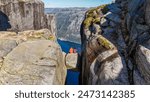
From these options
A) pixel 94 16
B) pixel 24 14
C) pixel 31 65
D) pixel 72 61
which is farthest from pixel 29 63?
pixel 24 14

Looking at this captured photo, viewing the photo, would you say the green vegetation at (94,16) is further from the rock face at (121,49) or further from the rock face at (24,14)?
the rock face at (24,14)

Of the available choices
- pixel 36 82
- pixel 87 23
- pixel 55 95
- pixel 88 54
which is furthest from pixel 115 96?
pixel 87 23

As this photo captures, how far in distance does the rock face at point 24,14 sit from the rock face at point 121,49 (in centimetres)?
7973

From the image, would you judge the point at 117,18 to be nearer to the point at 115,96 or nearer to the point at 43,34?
the point at 43,34

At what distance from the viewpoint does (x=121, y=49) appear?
2766cm

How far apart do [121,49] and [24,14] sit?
298 feet

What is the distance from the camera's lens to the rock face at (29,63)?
26391 millimetres

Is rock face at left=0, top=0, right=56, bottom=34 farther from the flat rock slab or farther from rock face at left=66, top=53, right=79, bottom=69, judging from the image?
the flat rock slab

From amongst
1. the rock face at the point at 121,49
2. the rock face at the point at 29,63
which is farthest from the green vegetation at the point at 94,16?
the rock face at the point at 29,63

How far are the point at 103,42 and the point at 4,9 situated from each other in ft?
294

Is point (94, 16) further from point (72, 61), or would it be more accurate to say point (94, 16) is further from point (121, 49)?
point (121, 49)

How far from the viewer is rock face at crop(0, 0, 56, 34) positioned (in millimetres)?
110625

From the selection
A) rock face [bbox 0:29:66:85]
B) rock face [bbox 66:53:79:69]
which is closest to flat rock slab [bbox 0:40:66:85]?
rock face [bbox 0:29:66:85]

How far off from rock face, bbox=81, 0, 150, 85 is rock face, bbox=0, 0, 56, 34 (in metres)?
79.7
